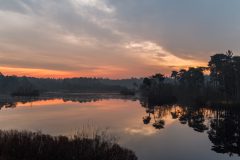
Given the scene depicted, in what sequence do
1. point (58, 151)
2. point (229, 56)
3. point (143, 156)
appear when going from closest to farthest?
point (58, 151)
point (143, 156)
point (229, 56)

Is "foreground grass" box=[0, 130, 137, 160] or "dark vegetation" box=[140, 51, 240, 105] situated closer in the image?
"foreground grass" box=[0, 130, 137, 160]

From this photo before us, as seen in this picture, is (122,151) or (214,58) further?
(214,58)

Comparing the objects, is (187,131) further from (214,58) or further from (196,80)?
(196,80)

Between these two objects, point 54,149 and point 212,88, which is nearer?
point 54,149

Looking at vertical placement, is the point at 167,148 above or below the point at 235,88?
below

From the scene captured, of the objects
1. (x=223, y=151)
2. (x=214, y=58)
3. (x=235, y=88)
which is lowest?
(x=223, y=151)

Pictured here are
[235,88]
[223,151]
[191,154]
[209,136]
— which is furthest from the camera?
[235,88]

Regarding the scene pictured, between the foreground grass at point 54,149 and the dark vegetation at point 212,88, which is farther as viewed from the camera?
the dark vegetation at point 212,88

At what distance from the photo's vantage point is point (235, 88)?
324 ft

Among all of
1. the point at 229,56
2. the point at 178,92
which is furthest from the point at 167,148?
the point at 178,92

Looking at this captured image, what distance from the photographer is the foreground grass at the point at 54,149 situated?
67.6 feet

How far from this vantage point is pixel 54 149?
Answer: 2153 centimetres

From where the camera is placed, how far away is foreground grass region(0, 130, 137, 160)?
20616 mm

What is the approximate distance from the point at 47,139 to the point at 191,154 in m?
12.7
